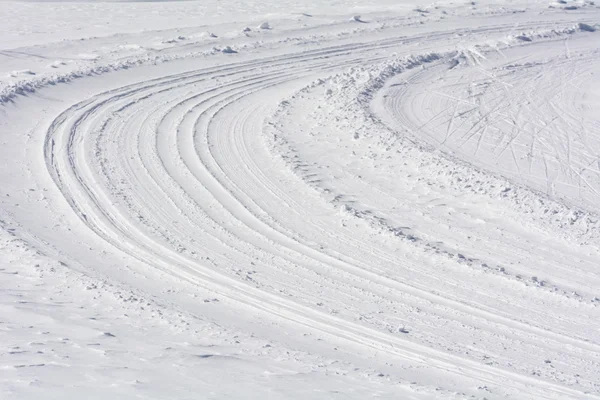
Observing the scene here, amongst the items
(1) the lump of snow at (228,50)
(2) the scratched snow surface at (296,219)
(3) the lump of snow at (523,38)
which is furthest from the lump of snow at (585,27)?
(1) the lump of snow at (228,50)

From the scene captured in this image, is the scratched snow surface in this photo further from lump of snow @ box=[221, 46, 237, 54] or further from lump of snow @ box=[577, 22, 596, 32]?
lump of snow @ box=[577, 22, 596, 32]

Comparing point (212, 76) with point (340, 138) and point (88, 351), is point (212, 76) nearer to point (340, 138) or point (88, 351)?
point (340, 138)

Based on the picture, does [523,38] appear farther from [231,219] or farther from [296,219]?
[231,219]

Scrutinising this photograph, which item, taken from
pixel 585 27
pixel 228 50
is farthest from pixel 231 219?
pixel 585 27

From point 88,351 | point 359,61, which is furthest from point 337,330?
point 359,61

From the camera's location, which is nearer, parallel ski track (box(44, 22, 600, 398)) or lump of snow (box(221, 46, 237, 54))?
parallel ski track (box(44, 22, 600, 398))

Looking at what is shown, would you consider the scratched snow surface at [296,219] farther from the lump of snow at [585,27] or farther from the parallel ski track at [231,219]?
the lump of snow at [585,27]

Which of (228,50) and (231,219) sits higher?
(228,50)

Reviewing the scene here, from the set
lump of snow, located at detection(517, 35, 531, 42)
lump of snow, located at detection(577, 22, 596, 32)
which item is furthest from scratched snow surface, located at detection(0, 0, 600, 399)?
lump of snow, located at detection(577, 22, 596, 32)

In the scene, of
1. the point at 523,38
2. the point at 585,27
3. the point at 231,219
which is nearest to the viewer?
the point at 231,219
